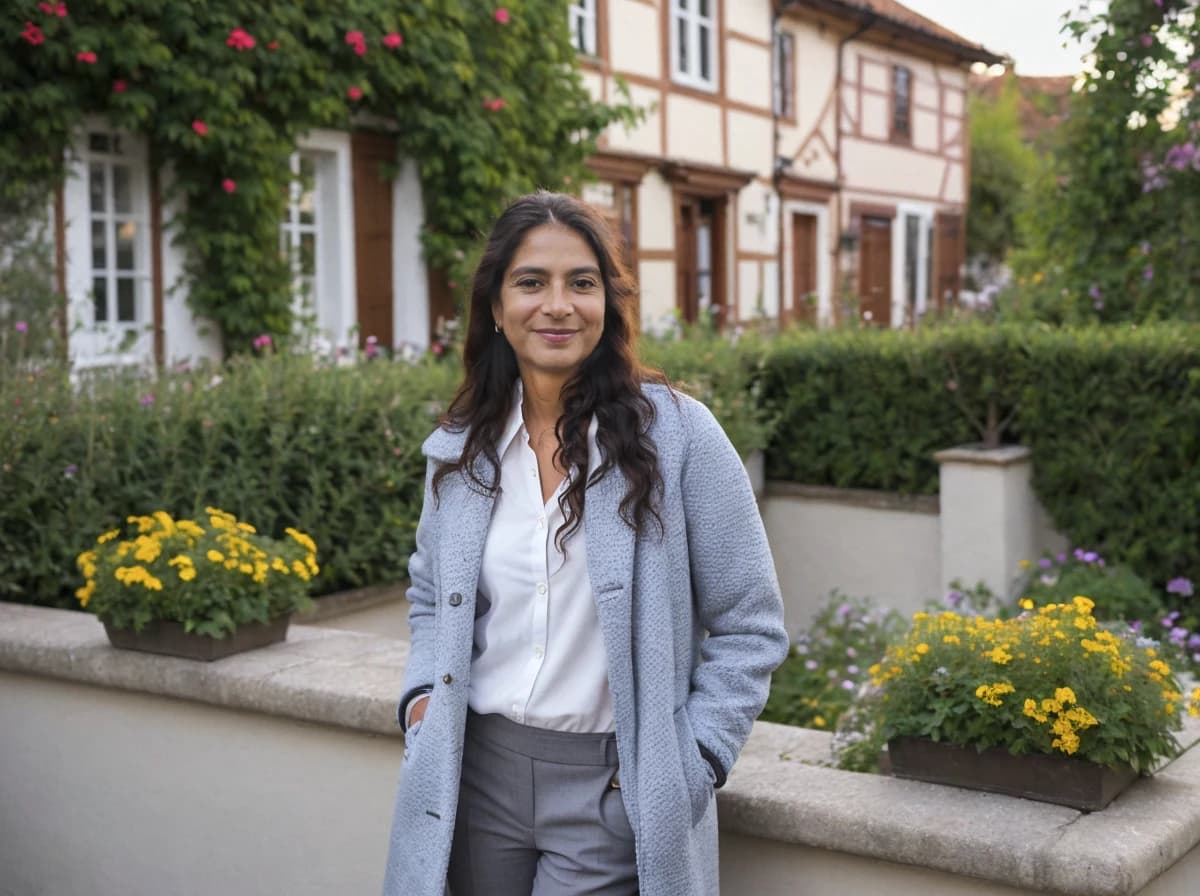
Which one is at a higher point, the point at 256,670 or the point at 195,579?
the point at 195,579

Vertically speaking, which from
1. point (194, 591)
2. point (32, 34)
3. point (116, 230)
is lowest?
point (194, 591)

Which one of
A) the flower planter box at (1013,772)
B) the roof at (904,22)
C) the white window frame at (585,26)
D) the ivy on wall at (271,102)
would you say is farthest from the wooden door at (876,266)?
the flower planter box at (1013,772)

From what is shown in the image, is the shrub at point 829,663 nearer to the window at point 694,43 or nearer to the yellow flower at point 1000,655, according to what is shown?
the yellow flower at point 1000,655

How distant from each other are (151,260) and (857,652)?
209 inches

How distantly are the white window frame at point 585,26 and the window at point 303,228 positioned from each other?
12.2 ft

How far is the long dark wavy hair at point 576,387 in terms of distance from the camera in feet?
7.39

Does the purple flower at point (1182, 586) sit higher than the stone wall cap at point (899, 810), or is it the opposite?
the stone wall cap at point (899, 810)

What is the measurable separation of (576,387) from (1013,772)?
1.07m

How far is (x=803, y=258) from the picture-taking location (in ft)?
60.6

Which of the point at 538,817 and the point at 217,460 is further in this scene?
the point at 217,460

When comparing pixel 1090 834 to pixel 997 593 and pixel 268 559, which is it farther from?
pixel 997 593

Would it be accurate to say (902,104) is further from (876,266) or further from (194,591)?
(194,591)

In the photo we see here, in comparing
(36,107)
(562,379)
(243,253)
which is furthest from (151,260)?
(562,379)

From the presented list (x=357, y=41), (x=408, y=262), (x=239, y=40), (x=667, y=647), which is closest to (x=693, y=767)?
(x=667, y=647)
